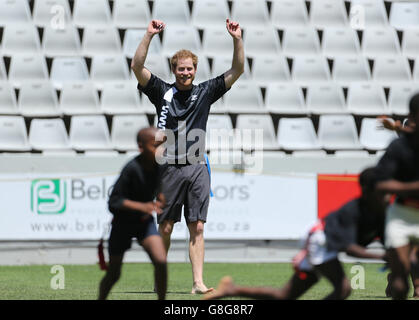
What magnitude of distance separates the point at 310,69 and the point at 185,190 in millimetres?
8891

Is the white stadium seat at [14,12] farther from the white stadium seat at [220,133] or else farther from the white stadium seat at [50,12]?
the white stadium seat at [220,133]

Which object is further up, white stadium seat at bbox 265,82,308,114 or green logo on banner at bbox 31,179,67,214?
white stadium seat at bbox 265,82,308,114

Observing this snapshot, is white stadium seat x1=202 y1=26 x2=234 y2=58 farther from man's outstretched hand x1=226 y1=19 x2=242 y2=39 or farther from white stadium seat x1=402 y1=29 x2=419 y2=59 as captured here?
man's outstretched hand x1=226 y1=19 x2=242 y2=39

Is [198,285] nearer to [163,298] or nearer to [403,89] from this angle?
[163,298]


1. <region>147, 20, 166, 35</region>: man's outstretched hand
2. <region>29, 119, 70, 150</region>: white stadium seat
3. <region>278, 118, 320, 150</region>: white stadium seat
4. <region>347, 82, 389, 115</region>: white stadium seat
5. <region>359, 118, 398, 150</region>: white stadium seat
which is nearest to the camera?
<region>147, 20, 166, 35</region>: man's outstretched hand

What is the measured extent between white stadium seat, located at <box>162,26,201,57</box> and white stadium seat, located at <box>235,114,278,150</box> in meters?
2.29

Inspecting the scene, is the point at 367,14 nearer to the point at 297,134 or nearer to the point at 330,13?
the point at 330,13

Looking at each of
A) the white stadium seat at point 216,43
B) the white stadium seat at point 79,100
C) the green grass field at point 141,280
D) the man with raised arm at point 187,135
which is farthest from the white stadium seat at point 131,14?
the man with raised arm at point 187,135

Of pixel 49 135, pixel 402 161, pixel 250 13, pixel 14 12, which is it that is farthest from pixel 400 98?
pixel 402 161

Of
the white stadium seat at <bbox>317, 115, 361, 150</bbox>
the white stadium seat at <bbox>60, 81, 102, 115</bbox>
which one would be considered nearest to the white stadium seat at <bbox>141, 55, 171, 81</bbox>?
the white stadium seat at <bbox>60, 81, 102, 115</bbox>

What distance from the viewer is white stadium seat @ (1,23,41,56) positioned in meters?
16.8

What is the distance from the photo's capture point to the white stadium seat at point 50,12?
1711 cm

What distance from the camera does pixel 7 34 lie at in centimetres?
1691

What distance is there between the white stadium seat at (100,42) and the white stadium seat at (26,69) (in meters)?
1.00
